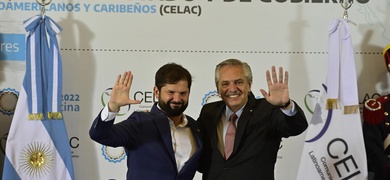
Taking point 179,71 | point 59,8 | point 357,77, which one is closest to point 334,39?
point 357,77

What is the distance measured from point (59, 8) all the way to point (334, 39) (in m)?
1.78

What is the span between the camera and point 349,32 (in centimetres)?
347

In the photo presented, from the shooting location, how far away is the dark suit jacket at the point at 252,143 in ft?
8.89

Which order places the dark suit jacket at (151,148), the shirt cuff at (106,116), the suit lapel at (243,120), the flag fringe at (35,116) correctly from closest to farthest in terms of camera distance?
the shirt cuff at (106,116), the dark suit jacket at (151,148), the suit lapel at (243,120), the flag fringe at (35,116)

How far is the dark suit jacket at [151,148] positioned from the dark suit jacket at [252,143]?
11 cm

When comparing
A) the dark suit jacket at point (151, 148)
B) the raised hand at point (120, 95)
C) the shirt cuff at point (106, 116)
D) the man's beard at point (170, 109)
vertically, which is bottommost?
the dark suit jacket at point (151, 148)

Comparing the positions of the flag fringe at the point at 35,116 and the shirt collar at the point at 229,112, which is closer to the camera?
the shirt collar at the point at 229,112

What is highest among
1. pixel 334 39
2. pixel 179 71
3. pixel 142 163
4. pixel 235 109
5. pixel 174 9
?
pixel 174 9

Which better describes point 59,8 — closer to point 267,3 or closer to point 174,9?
point 174,9

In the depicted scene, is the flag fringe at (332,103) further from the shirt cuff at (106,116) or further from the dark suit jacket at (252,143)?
the shirt cuff at (106,116)

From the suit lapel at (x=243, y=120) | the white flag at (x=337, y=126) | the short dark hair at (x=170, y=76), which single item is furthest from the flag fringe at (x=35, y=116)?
the white flag at (x=337, y=126)

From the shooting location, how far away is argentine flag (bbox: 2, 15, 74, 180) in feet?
11.3

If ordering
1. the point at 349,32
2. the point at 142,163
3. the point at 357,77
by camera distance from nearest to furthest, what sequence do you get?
the point at 142,163, the point at 349,32, the point at 357,77

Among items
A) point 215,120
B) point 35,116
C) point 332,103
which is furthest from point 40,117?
point 332,103
